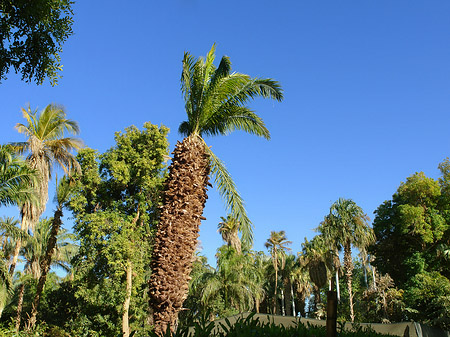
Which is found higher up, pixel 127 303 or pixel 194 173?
pixel 194 173

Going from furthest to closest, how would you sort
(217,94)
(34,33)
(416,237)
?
1. (416,237)
2. (217,94)
3. (34,33)

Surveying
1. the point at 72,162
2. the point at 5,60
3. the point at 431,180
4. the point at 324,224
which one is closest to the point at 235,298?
the point at 324,224

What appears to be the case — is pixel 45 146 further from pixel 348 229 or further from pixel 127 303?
pixel 348 229

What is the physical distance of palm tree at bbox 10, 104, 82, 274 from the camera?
57.4 ft

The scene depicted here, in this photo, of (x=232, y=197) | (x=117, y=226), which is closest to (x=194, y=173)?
(x=232, y=197)

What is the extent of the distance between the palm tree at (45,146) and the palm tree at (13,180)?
4456mm

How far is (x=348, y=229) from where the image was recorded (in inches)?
1084

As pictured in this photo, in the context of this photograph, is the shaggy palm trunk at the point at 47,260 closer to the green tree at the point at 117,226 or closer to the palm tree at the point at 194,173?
the green tree at the point at 117,226

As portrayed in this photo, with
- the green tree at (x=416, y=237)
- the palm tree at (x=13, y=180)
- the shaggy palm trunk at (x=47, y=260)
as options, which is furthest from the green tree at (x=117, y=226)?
the green tree at (x=416, y=237)

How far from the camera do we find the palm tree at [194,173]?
9547 mm

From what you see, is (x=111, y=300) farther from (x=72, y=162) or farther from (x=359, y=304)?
(x=359, y=304)

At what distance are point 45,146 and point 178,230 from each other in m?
12.3

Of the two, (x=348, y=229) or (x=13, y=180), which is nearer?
(x=13, y=180)

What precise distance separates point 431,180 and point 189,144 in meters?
27.7
